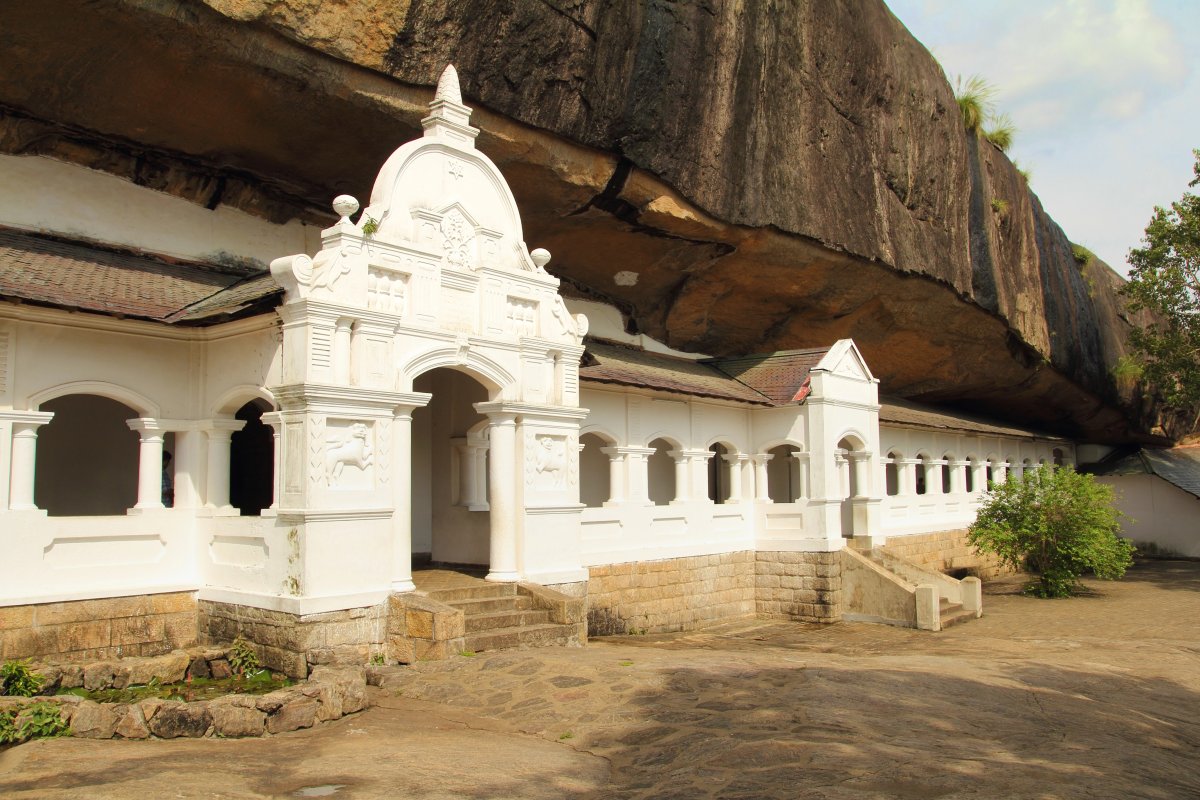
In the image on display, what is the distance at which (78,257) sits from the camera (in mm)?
11586

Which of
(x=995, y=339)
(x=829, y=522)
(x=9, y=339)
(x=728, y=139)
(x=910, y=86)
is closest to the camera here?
(x=9, y=339)

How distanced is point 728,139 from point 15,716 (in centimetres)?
1286

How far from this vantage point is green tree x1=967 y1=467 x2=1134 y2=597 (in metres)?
20.6

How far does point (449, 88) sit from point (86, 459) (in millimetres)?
6879

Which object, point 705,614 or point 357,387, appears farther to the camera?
point 705,614

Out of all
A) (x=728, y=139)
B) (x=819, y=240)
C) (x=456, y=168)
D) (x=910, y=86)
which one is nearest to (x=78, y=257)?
(x=456, y=168)

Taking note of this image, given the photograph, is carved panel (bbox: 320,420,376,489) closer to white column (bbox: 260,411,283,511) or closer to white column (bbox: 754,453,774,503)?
white column (bbox: 260,411,283,511)

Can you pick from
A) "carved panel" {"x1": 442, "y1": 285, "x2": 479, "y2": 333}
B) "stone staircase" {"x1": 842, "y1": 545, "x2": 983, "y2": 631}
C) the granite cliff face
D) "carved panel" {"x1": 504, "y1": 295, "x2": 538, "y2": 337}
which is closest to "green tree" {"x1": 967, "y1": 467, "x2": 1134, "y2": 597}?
"stone staircase" {"x1": 842, "y1": 545, "x2": 983, "y2": 631}

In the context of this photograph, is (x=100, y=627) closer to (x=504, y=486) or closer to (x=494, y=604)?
(x=494, y=604)

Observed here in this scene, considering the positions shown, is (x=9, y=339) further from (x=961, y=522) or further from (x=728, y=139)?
(x=961, y=522)

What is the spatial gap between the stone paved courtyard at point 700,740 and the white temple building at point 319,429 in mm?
1566

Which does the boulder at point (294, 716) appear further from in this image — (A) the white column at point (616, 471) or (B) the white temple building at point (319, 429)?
(A) the white column at point (616, 471)

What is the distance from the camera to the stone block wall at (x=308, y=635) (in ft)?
31.4

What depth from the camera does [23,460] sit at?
999cm
